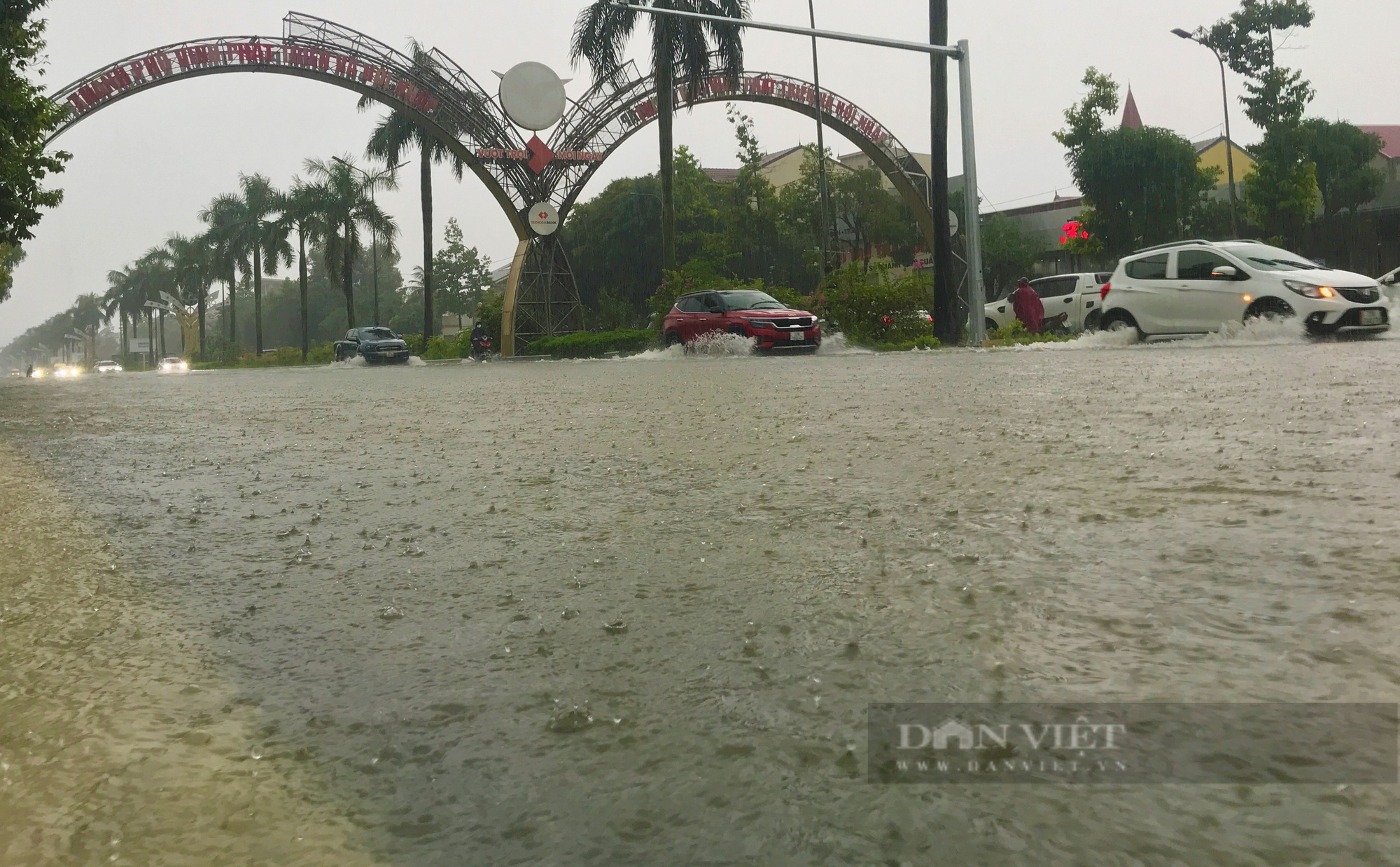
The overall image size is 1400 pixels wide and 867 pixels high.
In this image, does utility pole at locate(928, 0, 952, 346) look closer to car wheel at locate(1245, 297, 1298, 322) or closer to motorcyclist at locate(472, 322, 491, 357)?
car wheel at locate(1245, 297, 1298, 322)

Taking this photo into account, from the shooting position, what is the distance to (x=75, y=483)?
5.42m

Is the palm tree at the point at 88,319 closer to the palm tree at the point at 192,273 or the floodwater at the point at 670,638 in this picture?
the palm tree at the point at 192,273

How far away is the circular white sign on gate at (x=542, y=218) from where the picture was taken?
3744 centimetres

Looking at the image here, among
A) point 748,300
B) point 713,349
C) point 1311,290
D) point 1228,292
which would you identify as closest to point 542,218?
point 748,300

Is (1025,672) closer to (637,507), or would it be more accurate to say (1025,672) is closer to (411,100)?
(637,507)

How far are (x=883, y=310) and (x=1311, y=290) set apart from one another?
10.4 m

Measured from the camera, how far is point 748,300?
81.8ft

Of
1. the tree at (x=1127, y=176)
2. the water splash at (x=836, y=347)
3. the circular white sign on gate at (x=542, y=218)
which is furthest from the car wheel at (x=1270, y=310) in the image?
the tree at (x=1127, y=176)

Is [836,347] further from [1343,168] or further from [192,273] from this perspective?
[192,273]

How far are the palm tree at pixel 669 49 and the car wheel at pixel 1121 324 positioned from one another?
16.3m

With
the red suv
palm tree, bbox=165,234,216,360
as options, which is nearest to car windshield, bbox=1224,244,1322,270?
the red suv

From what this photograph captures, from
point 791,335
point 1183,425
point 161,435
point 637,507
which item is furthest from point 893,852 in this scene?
point 791,335

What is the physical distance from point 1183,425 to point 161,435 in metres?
5.99

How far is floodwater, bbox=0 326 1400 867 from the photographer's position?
5.19 ft
